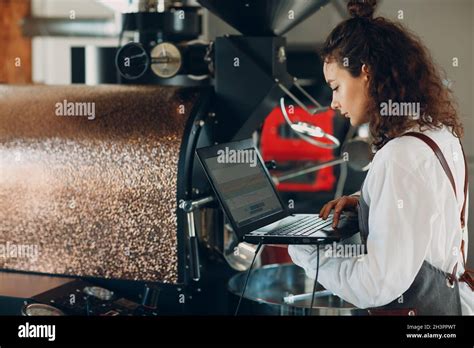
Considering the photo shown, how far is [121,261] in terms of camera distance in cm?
187

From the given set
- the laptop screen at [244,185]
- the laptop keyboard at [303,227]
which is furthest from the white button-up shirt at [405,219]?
the laptop screen at [244,185]

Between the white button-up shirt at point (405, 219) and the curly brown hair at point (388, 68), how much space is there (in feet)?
0.17

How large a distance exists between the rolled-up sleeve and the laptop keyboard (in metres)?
0.14

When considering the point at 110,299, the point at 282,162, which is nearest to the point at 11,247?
the point at 110,299

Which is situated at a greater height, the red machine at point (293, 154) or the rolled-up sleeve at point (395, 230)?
the red machine at point (293, 154)

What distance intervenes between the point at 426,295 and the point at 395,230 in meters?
0.17

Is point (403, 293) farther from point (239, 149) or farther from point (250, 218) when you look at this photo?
point (239, 149)

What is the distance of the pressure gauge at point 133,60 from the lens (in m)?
1.94

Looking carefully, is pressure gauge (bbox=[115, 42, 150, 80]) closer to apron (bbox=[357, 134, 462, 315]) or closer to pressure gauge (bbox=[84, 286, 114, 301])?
pressure gauge (bbox=[84, 286, 114, 301])

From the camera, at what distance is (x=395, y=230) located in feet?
4.50

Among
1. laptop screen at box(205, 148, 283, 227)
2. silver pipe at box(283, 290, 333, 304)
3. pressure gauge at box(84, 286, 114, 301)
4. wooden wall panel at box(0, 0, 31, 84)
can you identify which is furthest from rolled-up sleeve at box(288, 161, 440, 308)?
wooden wall panel at box(0, 0, 31, 84)

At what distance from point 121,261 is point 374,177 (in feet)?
2.32

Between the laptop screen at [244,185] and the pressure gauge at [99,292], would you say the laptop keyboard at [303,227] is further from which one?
the pressure gauge at [99,292]

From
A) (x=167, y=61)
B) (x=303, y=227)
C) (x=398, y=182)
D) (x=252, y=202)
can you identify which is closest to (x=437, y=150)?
(x=398, y=182)
